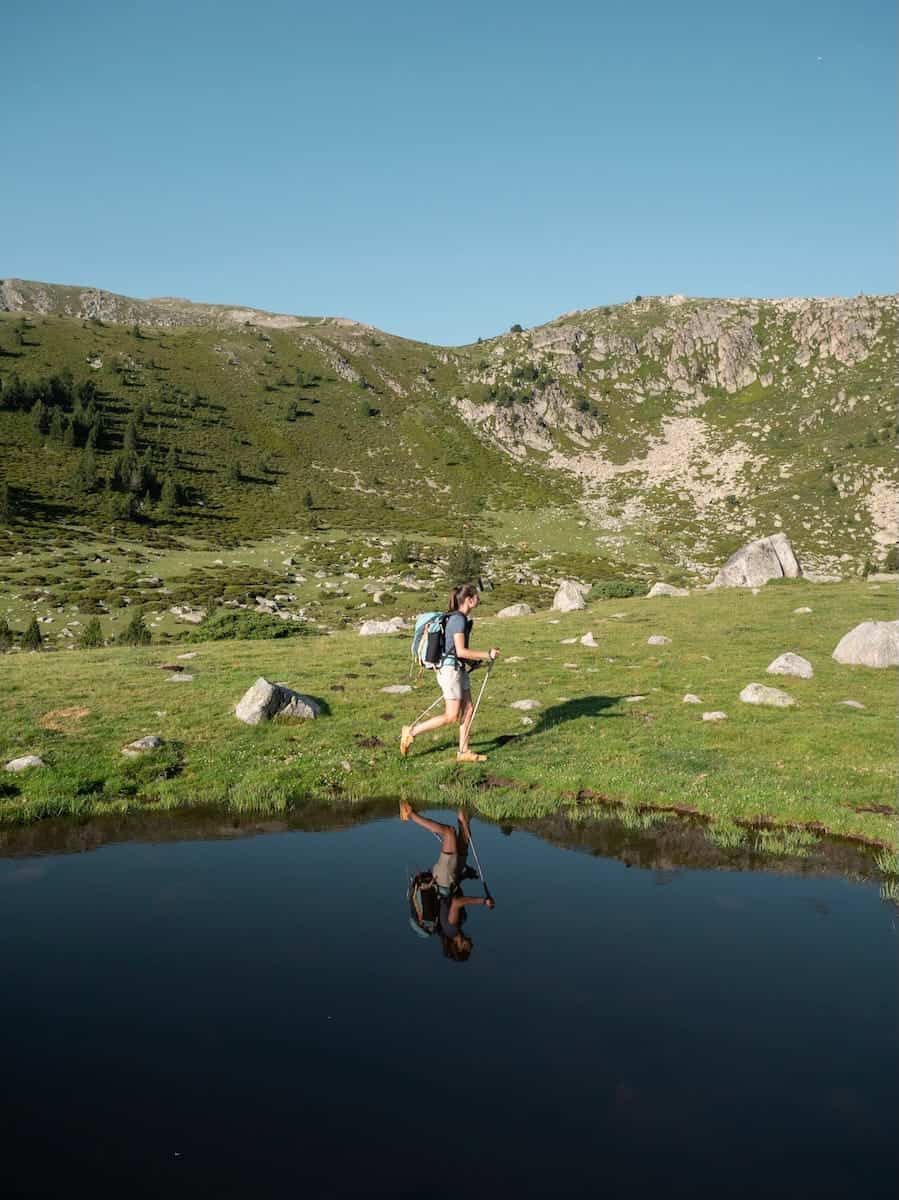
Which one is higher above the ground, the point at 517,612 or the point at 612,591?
the point at 612,591

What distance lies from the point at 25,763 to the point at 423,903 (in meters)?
10.5

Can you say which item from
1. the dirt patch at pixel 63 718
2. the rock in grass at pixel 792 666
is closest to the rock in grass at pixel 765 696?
the rock in grass at pixel 792 666

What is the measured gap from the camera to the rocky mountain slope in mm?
116375

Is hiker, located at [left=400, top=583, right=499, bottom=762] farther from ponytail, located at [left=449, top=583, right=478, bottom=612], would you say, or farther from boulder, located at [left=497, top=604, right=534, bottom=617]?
boulder, located at [left=497, top=604, right=534, bottom=617]

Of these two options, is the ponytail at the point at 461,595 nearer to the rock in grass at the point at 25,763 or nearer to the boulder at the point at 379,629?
the rock in grass at the point at 25,763

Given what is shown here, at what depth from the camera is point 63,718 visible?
19.0 m

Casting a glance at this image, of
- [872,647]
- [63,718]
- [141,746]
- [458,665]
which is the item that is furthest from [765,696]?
[63,718]

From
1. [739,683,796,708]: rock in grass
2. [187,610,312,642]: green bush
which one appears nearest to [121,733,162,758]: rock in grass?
[739,683,796,708]: rock in grass

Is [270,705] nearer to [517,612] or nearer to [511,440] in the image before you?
[517,612]

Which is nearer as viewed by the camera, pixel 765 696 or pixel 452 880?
pixel 452 880

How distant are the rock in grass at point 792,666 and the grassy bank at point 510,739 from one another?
0.33 meters

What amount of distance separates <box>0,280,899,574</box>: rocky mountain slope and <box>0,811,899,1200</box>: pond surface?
3532 inches

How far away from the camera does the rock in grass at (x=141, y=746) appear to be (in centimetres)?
1648

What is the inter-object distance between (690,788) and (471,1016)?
28.1ft
